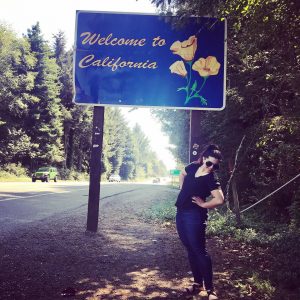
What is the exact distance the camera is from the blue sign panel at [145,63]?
746cm

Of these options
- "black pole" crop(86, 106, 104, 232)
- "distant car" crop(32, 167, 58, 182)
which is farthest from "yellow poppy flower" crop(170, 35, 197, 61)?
"distant car" crop(32, 167, 58, 182)

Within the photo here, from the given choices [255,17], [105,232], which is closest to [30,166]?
[105,232]

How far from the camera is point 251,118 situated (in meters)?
11.4

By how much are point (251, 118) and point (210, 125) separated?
2160 mm

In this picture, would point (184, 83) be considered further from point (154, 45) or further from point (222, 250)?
point (222, 250)

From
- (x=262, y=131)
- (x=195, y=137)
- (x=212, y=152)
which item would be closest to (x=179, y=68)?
(x=195, y=137)

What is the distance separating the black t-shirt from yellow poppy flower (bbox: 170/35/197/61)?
3942 millimetres

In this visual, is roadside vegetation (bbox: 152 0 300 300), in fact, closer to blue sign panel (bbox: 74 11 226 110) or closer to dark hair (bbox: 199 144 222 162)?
blue sign panel (bbox: 74 11 226 110)

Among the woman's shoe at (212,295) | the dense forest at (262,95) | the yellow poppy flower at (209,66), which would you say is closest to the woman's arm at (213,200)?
the woman's shoe at (212,295)

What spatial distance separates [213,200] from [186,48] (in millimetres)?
4559

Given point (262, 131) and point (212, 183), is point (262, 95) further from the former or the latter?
point (212, 183)

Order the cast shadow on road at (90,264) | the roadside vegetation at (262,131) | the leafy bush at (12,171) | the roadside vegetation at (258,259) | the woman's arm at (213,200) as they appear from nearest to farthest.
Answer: the woman's arm at (213,200)
the cast shadow on road at (90,264)
the roadside vegetation at (258,259)
the roadside vegetation at (262,131)
the leafy bush at (12,171)

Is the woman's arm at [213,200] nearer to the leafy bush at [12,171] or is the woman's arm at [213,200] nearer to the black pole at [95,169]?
the black pole at [95,169]

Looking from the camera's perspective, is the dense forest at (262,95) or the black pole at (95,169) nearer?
the dense forest at (262,95)
